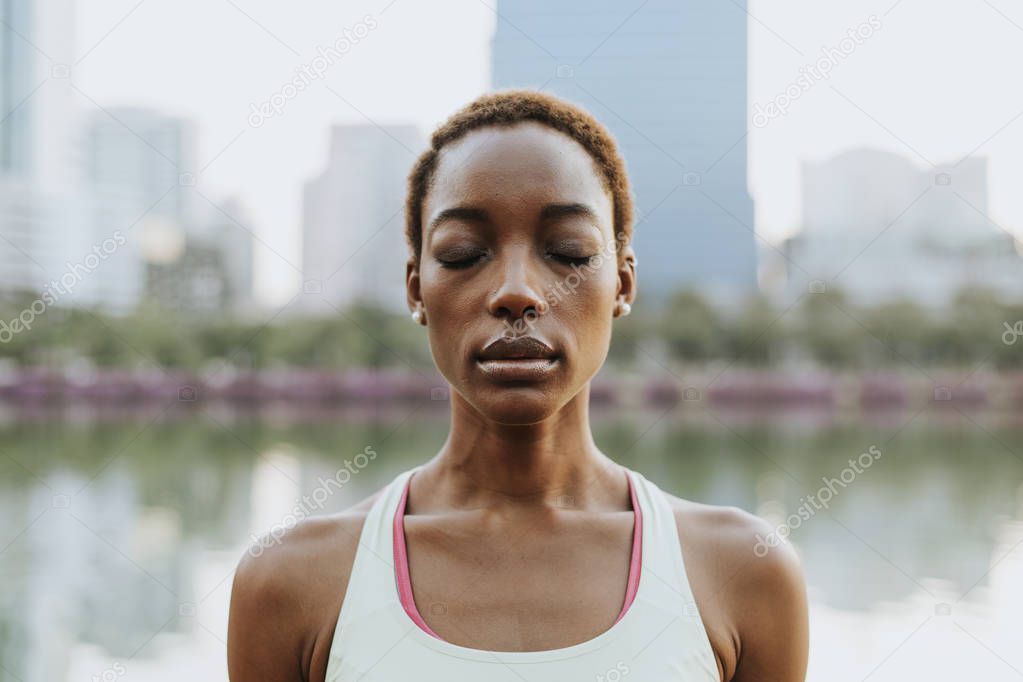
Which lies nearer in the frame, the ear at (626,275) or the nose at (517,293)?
the nose at (517,293)

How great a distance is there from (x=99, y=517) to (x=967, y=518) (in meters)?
15.6

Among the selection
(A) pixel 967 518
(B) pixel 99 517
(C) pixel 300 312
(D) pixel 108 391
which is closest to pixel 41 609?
(B) pixel 99 517

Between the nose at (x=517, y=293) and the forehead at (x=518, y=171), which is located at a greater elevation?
the forehead at (x=518, y=171)

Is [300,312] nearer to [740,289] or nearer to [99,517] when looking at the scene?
[740,289]

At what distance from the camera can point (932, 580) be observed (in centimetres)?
1226

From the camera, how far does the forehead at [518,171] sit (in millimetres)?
2139

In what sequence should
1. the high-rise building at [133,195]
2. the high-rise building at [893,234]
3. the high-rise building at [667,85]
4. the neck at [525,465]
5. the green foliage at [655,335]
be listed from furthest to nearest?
the high-rise building at [133,195]
the high-rise building at [893,234]
the green foliage at [655,335]
the high-rise building at [667,85]
the neck at [525,465]

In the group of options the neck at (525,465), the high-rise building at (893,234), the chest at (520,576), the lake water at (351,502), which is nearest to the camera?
the chest at (520,576)

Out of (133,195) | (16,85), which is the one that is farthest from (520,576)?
(133,195)

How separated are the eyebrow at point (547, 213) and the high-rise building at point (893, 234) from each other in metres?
78.1

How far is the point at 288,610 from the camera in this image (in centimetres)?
212

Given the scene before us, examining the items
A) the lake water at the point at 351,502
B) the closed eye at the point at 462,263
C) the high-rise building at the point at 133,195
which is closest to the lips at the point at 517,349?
the closed eye at the point at 462,263

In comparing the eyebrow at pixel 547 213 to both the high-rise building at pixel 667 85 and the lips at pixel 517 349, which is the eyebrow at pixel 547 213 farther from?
the high-rise building at pixel 667 85

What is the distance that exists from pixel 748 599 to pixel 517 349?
0.79 m
